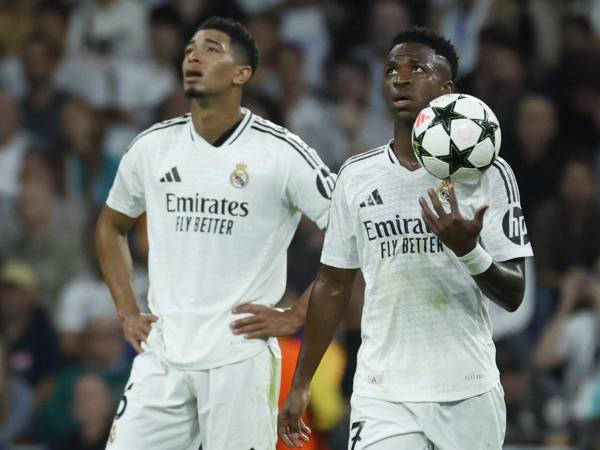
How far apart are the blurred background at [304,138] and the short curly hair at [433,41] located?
2615mm

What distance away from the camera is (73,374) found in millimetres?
10156

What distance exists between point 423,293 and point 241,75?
1705 mm

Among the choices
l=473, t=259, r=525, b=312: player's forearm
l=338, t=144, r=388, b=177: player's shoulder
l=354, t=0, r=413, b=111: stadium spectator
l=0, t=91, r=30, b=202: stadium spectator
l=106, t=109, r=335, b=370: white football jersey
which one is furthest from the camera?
l=354, t=0, r=413, b=111: stadium spectator

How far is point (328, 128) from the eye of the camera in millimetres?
11531

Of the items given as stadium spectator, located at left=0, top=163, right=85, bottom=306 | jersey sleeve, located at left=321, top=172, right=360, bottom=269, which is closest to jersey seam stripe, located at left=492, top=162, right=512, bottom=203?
jersey sleeve, located at left=321, top=172, right=360, bottom=269

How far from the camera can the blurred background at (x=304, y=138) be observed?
372 inches

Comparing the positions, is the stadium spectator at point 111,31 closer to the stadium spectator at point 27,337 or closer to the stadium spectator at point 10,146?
the stadium spectator at point 10,146

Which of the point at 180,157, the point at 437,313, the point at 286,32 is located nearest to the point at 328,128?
the point at 286,32

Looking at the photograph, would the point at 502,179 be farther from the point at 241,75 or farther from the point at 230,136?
the point at 241,75

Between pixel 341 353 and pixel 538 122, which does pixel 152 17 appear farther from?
pixel 341 353

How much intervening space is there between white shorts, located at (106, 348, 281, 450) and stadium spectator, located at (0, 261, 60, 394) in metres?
4.66

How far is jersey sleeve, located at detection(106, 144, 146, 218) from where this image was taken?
6.46 m

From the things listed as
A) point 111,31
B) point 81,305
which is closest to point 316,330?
point 81,305

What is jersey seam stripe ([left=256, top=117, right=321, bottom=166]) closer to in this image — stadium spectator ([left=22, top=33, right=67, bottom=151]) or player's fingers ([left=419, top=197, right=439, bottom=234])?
player's fingers ([left=419, top=197, right=439, bottom=234])
